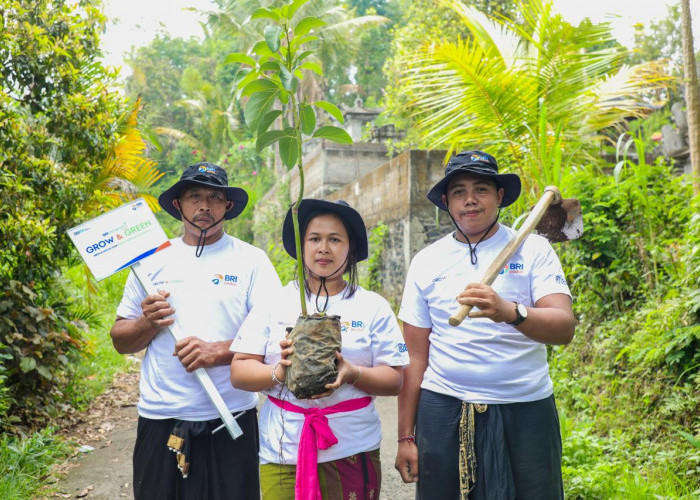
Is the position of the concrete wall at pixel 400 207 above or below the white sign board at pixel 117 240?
above

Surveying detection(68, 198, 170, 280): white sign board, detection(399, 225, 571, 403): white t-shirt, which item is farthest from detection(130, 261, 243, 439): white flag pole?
detection(399, 225, 571, 403): white t-shirt

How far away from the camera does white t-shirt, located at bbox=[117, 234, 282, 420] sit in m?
2.92

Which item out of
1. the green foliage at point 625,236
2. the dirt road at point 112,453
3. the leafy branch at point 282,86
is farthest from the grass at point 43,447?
the green foliage at point 625,236

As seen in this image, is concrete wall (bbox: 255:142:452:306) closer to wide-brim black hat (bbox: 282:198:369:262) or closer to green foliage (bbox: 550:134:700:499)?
green foliage (bbox: 550:134:700:499)

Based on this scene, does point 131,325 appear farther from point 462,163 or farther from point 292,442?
point 462,163

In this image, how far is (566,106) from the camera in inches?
251

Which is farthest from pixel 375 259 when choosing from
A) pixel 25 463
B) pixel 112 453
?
pixel 25 463

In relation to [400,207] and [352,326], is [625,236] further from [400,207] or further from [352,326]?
[400,207]

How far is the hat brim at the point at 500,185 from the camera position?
2742mm

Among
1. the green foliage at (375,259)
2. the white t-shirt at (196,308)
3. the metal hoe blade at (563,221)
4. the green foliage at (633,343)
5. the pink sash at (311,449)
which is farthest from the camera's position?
the green foliage at (375,259)

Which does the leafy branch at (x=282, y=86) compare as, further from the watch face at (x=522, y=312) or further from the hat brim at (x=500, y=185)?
the watch face at (x=522, y=312)

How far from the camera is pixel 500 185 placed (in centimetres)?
283

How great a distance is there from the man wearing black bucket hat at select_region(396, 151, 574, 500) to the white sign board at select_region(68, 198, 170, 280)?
1171mm

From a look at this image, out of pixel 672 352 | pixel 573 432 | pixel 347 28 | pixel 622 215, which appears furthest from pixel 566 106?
pixel 347 28
